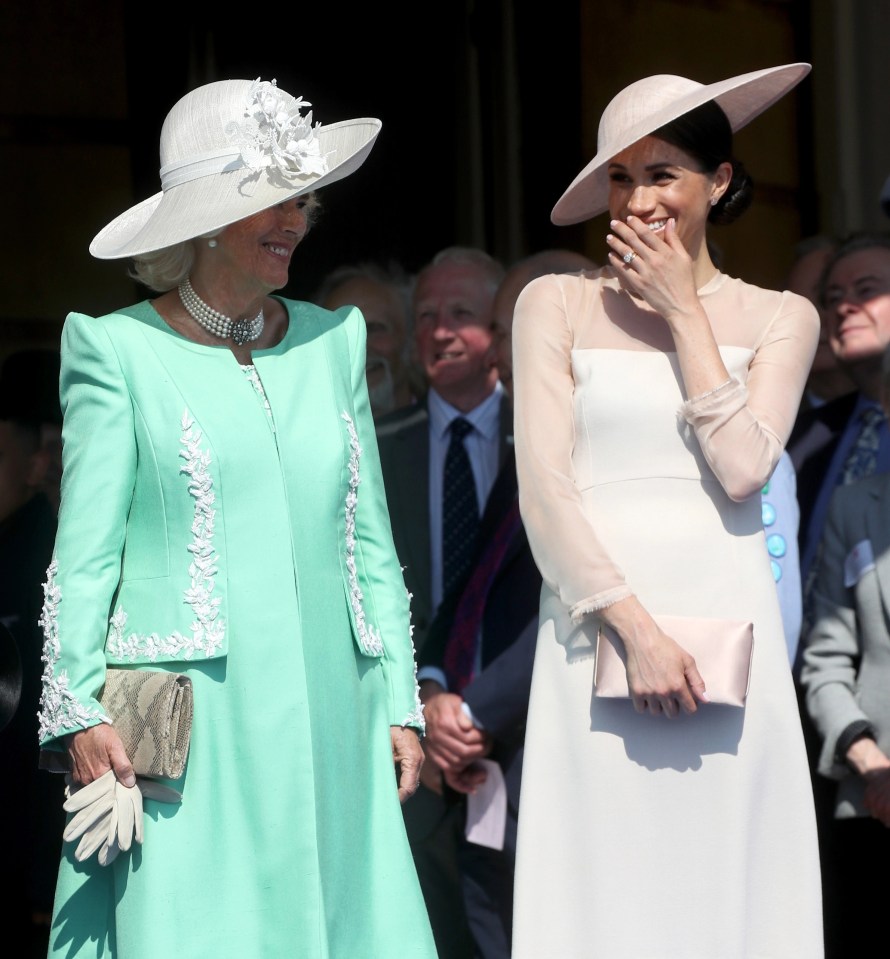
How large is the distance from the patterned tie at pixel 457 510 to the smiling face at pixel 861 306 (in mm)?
1115

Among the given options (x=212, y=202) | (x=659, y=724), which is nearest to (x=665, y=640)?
(x=659, y=724)

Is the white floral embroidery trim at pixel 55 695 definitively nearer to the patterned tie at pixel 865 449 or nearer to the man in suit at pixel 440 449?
the man in suit at pixel 440 449

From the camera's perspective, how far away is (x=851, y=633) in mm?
4570

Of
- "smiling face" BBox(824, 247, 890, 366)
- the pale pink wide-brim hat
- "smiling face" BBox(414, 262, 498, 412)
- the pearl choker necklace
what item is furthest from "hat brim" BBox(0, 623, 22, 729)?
"smiling face" BBox(824, 247, 890, 366)

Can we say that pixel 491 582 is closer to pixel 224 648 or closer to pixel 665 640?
pixel 665 640

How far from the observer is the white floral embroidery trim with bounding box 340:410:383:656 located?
3.45 metres

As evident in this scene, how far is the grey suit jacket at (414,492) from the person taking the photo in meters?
5.11

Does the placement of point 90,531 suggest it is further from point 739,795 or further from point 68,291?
point 68,291

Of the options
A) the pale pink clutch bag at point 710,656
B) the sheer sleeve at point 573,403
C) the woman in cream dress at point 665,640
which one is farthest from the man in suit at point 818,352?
the pale pink clutch bag at point 710,656

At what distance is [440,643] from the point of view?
187 inches

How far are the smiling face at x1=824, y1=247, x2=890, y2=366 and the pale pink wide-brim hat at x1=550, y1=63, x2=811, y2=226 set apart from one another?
1.40 m

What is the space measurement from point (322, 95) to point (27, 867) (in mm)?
4402

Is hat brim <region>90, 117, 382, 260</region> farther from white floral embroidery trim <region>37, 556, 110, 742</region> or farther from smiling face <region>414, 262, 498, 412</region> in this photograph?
smiling face <region>414, 262, 498, 412</region>

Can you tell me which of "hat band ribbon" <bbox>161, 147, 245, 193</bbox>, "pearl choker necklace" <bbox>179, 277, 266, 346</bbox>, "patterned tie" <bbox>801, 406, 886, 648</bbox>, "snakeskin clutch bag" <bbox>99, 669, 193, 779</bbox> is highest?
"hat band ribbon" <bbox>161, 147, 245, 193</bbox>
